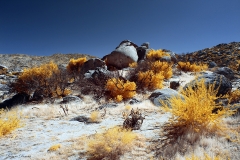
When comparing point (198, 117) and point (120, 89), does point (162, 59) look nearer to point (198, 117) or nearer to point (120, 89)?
→ point (120, 89)

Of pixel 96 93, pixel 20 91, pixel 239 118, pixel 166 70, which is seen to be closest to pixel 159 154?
pixel 239 118

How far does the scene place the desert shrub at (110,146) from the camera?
3908mm

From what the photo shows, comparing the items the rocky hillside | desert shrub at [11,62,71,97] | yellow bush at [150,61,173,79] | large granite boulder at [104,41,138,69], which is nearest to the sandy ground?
desert shrub at [11,62,71,97]

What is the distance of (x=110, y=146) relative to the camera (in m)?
4.11

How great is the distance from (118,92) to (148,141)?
7344 millimetres

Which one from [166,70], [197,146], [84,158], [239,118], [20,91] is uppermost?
[166,70]

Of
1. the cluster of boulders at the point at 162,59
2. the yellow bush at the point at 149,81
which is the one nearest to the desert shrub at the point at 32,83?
the cluster of boulders at the point at 162,59

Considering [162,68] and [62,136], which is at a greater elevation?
[162,68]

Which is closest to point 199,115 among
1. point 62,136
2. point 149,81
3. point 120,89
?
point 62,136

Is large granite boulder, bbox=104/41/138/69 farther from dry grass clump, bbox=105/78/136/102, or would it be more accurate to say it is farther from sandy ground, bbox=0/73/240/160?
sandy ground, bbox=0/73/240/160

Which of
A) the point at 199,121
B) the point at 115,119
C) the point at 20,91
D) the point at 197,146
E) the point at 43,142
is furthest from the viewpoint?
the point at 20,91

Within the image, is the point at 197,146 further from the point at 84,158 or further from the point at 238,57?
the point at 238,57

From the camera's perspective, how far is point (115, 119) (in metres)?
7.41

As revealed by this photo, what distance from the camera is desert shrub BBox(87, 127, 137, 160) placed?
154 inches
